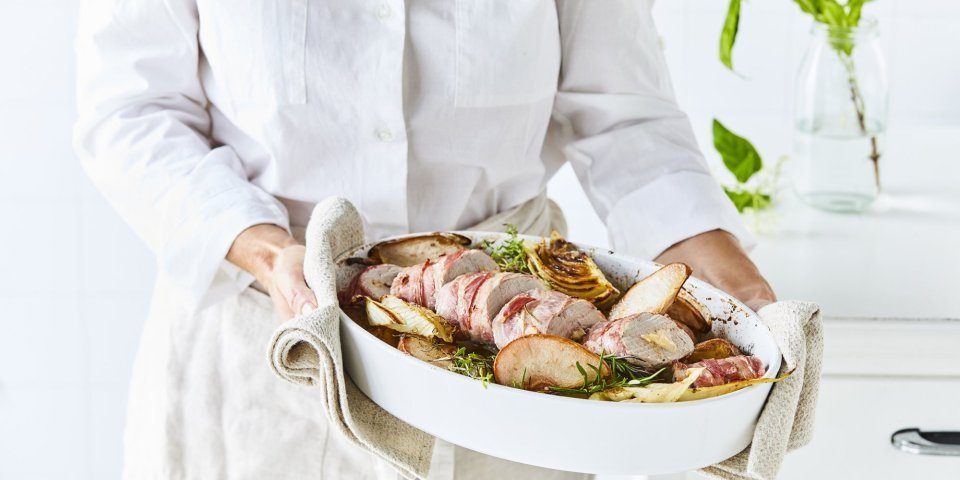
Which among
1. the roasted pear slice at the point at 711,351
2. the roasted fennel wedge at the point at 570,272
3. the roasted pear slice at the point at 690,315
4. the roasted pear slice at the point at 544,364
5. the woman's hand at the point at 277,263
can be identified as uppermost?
the roasted pear slice at the point at 544,364

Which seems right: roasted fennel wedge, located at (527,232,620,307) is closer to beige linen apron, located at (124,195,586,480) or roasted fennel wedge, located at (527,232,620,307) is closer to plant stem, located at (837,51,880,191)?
beige linen apron, located at (124,195,586,480)

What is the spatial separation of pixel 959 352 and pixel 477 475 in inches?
17.8

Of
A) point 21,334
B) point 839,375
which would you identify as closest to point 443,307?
point 839,375

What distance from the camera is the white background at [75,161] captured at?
1.30 m

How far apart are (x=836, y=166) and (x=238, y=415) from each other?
2.38 ft

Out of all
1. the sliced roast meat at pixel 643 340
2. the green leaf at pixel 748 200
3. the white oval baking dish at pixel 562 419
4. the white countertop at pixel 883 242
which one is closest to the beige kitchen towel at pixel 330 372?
the white oval baking dish at pixel 562 419

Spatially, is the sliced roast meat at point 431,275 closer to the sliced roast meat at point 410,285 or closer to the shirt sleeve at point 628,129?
the sliced roast meat at point 410,285

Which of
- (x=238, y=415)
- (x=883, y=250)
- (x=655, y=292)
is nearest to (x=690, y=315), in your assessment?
(x=655, y=292)

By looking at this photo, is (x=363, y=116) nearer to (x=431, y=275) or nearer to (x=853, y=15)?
(x=431, y=275)

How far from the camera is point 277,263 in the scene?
640mm

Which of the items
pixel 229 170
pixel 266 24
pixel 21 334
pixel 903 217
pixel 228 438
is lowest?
pixel 21 334

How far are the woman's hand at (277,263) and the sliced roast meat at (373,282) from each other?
3 centimetres

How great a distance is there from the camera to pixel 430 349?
0.51 meters

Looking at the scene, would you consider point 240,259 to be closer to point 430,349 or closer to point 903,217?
point 430,349
